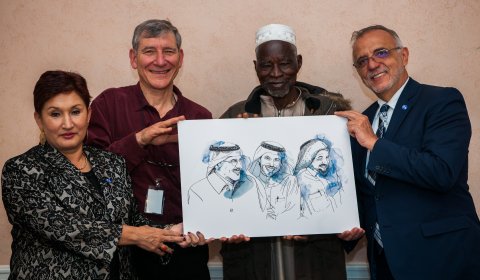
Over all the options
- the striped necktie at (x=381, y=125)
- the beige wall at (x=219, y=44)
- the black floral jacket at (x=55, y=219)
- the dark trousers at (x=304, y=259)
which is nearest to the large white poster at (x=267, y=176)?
the striped necktie at (x=381, y=125)

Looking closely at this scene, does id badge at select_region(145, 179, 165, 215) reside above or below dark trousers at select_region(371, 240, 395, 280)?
above

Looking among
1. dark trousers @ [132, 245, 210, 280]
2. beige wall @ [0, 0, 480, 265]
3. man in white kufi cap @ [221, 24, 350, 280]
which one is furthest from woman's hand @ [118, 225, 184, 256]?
beige wall @ [0, 0, 480, 265]

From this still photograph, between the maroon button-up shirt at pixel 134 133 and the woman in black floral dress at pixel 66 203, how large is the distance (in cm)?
25

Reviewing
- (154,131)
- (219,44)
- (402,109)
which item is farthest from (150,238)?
(219,44)

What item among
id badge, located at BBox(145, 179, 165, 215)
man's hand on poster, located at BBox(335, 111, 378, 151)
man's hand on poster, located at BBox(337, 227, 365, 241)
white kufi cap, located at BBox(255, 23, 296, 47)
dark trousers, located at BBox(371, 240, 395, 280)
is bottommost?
dark trousers, located at BBox(371, 240, 395, 280)

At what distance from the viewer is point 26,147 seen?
12.3 ft

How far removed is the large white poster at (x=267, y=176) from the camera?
2262mm

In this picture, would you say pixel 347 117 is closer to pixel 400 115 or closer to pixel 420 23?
pixel 400 115

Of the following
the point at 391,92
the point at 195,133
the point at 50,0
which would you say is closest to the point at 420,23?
the point at 391,92

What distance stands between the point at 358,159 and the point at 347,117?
314mm

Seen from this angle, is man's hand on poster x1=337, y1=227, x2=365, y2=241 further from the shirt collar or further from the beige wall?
the beige wall

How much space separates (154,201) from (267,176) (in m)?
0.64

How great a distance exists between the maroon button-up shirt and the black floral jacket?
38 cm

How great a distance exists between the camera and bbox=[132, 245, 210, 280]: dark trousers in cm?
238
